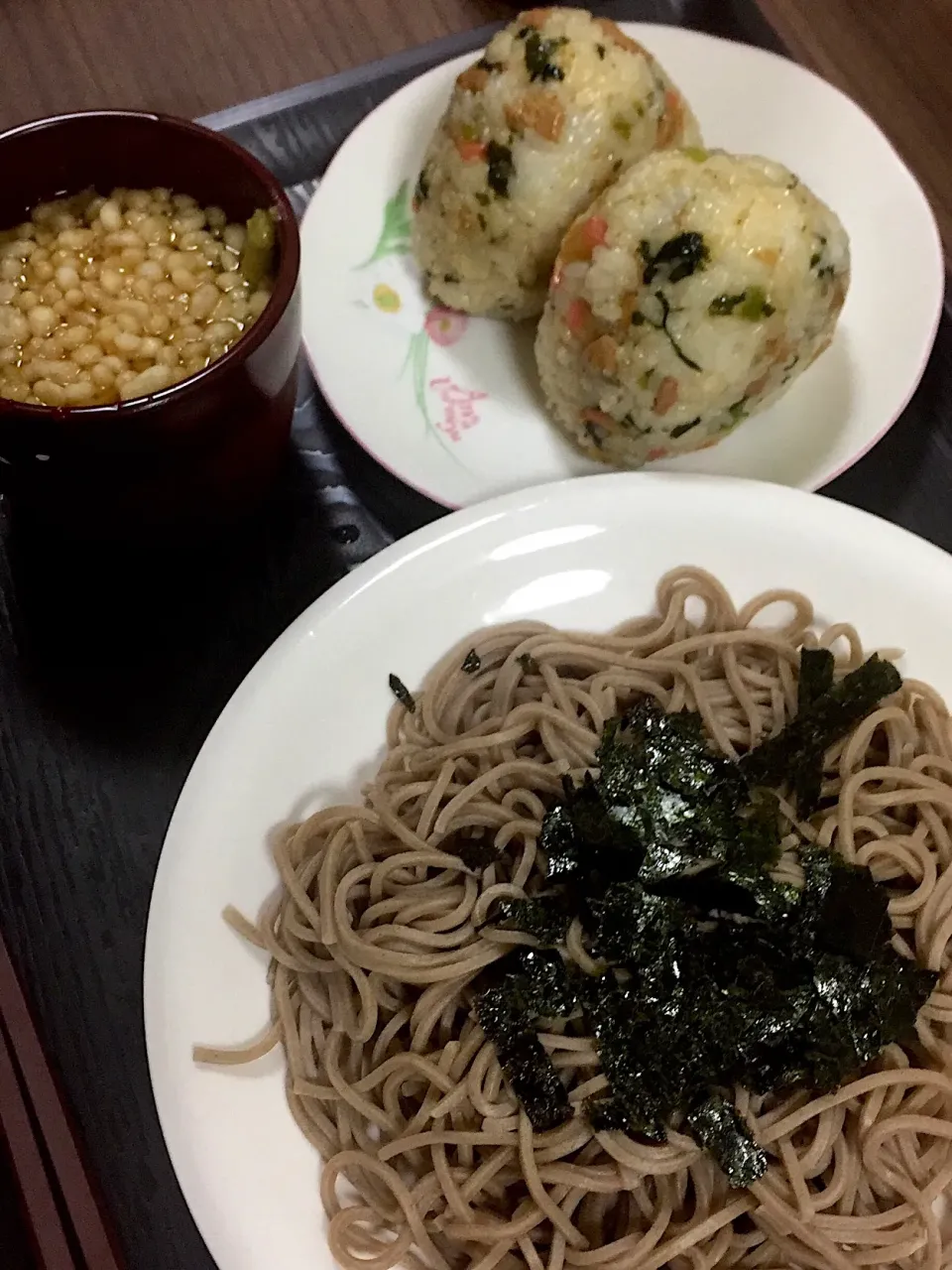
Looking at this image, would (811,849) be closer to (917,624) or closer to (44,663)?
(917,624)

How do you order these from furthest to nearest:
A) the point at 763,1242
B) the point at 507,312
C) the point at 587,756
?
the point at 507,312
the point at 587,756
the point at 763,1242

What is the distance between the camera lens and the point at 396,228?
4.34ft

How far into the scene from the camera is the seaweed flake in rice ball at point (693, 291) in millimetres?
1004

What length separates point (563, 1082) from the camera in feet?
3.10

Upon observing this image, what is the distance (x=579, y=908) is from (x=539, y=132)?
0.79m

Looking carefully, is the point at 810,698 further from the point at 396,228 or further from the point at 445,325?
the point at 396,228

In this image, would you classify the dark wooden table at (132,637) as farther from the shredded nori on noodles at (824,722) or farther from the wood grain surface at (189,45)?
the shredded nori on noodles at (824,722)

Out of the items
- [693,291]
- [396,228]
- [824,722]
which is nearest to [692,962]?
[824,722]

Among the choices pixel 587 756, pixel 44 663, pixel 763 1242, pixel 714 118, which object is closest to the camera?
pixel 763 1242

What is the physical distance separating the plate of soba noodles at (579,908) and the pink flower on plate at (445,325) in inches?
11.6

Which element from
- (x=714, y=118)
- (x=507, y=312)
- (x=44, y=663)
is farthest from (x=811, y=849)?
(x=714, y=118)

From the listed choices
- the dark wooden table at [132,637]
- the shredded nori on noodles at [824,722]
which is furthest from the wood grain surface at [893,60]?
the shredded nori on noodles at [824,722]

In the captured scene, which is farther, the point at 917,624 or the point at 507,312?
the point at 507,312

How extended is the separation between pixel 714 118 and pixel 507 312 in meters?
0.41
